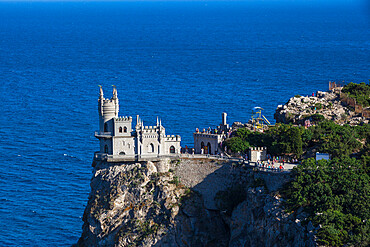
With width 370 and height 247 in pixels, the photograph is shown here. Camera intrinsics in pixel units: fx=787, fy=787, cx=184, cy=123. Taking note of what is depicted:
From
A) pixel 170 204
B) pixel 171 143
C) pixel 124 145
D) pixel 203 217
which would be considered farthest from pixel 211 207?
pixel 124 145

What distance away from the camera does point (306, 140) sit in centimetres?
11269

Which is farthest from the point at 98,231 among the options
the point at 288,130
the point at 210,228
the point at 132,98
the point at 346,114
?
the point at 132,98

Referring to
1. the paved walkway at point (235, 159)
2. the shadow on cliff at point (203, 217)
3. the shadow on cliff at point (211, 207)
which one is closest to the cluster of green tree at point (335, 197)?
the paved walkway at point (235, 159)

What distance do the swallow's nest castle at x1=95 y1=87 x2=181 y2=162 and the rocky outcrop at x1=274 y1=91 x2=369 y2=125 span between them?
1001 inches

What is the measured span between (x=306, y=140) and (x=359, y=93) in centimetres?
3236

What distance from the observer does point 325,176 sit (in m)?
99.4

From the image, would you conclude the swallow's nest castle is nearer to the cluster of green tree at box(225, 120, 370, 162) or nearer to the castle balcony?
the castle balcony

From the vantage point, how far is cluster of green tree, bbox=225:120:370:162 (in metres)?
109

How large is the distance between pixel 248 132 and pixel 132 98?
75.0 m

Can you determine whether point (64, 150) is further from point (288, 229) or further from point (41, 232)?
point (288, 229)


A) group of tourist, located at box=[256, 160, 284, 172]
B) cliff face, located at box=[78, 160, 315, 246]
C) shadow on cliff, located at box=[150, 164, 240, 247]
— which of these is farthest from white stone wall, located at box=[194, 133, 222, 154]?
group of tourist, located at box=[256, 160, 284, 172]

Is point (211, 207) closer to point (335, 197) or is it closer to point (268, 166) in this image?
point (268, 166)

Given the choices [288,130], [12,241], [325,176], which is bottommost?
[12,241]

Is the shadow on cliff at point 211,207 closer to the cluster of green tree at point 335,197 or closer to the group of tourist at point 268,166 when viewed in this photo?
the group of tourist at point 268,166
